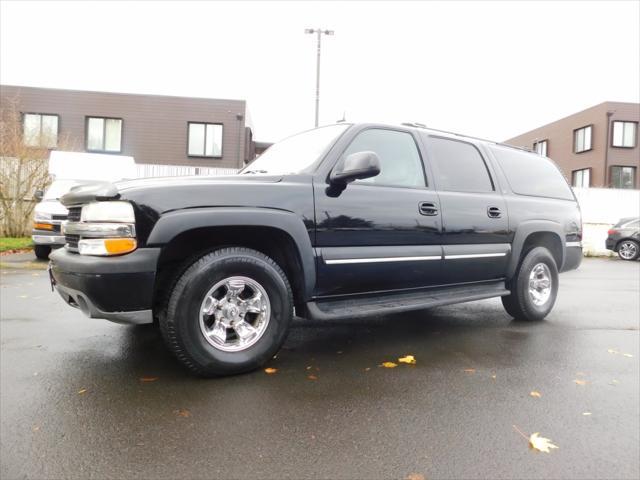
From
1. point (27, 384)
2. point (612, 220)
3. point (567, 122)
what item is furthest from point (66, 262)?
point (567, 122)

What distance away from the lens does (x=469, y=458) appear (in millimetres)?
2281

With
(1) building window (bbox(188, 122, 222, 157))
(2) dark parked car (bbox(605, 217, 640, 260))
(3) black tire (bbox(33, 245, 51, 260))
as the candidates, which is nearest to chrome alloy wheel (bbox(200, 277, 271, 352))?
(3) black tire (bbox(33, 245, 51, 260))

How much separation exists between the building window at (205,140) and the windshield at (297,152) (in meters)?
20.4

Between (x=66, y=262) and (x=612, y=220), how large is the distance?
26359 mm

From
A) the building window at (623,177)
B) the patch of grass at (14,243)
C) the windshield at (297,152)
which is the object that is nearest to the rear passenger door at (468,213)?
the windshield at (297,152)

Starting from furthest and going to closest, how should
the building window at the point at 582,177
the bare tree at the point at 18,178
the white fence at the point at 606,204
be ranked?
the building window at the point at 582,177 → the white fence at the point at 606,204 → the bare tree at the point at 18,178

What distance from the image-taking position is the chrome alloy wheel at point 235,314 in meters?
3.16

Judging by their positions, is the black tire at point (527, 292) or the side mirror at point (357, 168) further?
the black tire at point (527, 292)

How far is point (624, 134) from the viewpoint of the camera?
1148 inches

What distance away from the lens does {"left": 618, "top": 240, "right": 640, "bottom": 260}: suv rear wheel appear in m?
15.1

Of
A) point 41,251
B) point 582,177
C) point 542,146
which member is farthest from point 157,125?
point 542,146

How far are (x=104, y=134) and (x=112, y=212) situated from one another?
2368 cm

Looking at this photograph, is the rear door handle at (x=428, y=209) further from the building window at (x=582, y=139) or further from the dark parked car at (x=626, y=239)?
the building window at (x=582, y=139)

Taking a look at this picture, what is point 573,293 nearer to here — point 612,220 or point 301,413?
point 301,413
